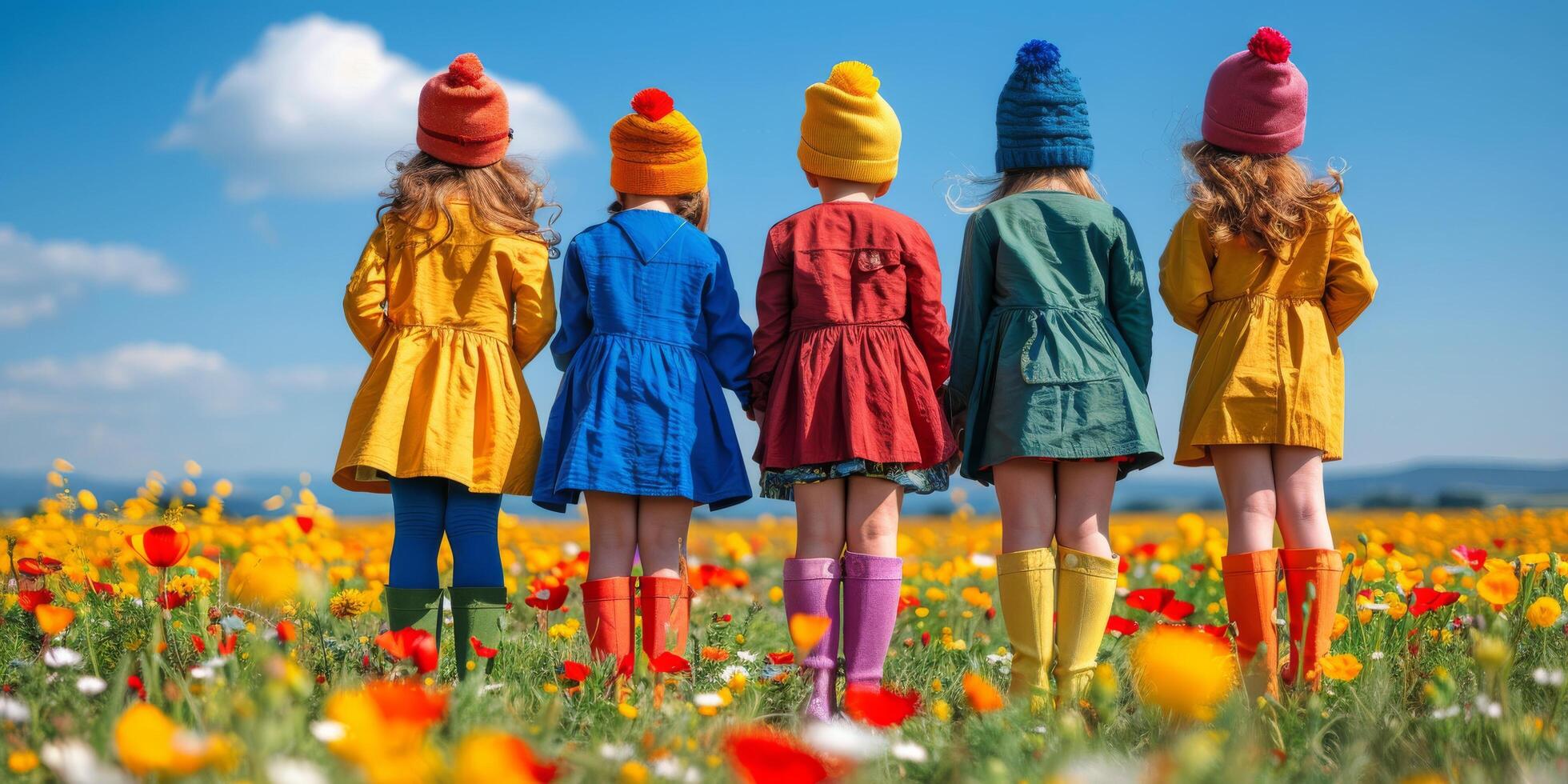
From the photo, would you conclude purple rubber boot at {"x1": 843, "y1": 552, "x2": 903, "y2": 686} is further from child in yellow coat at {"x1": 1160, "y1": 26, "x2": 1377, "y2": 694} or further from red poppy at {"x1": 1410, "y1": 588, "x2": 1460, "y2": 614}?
red poppy at {"x1": 1410, "y1": 588, "x2": 1460, "y2": 614}

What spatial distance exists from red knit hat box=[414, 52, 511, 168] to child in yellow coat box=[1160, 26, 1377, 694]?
2.02 meters

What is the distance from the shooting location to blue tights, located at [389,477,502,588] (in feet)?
10.8

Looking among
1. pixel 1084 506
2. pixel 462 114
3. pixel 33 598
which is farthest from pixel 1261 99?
pixel 33 598

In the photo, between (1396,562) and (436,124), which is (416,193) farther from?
(1396,562)

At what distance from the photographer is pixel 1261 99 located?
3.35 metres

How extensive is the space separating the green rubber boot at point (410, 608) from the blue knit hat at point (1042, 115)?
2.03 metres

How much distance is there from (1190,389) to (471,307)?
2064 mm

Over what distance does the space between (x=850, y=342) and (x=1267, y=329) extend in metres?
1.17

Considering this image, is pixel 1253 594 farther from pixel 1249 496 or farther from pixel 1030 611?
pixel 1030 611

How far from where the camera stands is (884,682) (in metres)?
3.36

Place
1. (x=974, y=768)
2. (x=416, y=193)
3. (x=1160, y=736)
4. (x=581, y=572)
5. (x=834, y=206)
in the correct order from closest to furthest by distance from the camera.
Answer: (x=974, y=768), (x=1160, y=736), (x=834, y=206), (x=416, y=193), (x=581, y=572)

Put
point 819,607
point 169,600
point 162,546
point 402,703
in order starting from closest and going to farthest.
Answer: point 402,703 → point 162,546 → point 169,600 → point 819,607

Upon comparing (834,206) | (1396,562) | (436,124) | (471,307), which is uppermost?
(436,124)

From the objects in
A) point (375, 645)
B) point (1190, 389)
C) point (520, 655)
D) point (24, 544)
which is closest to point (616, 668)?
point (520, 655)
